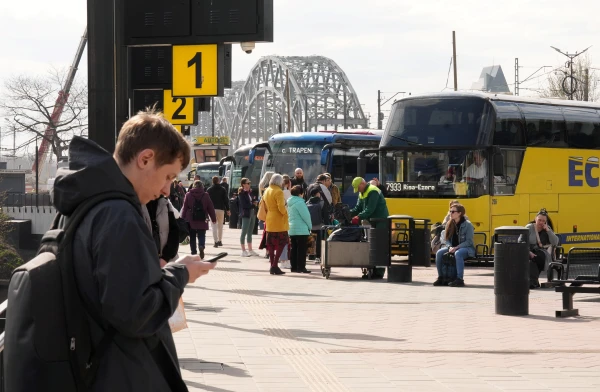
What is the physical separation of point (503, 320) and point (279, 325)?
2.66 metres

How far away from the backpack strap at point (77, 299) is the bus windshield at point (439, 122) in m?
21.6

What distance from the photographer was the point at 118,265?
132 inches

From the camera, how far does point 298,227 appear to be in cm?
2069

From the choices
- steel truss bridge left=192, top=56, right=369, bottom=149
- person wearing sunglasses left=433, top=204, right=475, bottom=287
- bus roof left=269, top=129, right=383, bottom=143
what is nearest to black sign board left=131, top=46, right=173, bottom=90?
person wearing sunglasses left=433, top=204, right=475, bottom=287

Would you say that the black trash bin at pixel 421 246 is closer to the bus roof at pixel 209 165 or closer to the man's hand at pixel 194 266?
the man's hand at pixel 194 266

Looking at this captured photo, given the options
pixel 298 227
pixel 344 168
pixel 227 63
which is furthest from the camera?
pixel 344 168

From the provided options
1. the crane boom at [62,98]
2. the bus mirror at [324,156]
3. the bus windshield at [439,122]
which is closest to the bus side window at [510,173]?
the bus windshield at [439,122]

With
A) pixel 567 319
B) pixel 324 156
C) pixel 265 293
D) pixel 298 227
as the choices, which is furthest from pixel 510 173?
pixel 324 156

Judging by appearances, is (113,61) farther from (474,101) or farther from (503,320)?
(474,101)

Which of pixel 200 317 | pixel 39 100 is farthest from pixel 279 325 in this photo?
pixel 39 100

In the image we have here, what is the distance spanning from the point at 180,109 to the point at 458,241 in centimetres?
495

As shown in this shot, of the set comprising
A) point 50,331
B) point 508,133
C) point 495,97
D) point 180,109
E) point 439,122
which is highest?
point 495,97

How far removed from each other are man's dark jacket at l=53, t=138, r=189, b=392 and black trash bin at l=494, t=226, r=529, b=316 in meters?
10.8

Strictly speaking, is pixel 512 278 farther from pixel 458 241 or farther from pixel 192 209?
pixel 192 209
